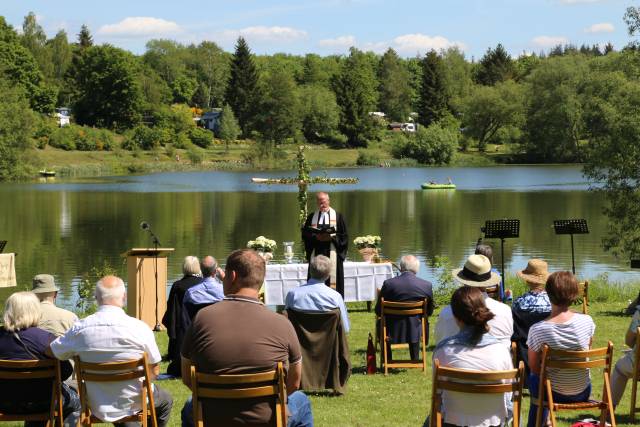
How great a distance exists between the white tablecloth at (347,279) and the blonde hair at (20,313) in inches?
268

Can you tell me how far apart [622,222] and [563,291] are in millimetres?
15298

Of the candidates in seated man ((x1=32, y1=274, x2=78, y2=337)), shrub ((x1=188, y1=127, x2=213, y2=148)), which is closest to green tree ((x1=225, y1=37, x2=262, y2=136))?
shrub ((x1=188, y1=127, x2=213, y2=148))

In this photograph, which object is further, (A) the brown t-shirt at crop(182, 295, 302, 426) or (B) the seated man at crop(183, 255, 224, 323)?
(B) the seated man at crop(183, 255, 224, 323)

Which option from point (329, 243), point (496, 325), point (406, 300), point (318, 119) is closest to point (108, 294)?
point (496, 325)

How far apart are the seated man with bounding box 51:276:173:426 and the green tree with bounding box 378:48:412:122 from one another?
12487 cm

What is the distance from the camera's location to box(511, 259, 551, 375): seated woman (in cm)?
698

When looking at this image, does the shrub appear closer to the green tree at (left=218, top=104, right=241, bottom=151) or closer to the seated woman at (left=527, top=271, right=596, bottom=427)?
the green tree at (left=218, top=104, right=241, bottom=151)

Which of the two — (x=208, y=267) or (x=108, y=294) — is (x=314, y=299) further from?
(x=108, y=294)

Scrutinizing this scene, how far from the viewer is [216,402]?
467cm

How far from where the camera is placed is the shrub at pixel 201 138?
3733 inches

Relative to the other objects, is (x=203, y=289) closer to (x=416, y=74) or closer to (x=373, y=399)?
(x=373, y=399)

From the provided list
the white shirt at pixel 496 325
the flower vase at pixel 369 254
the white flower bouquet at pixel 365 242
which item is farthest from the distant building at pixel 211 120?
the white shirt at pixel 496 325

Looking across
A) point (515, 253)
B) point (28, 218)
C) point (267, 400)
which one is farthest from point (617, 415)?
point (28, 218)

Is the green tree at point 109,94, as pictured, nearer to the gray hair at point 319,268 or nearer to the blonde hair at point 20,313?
the gray hair at point 319,268
